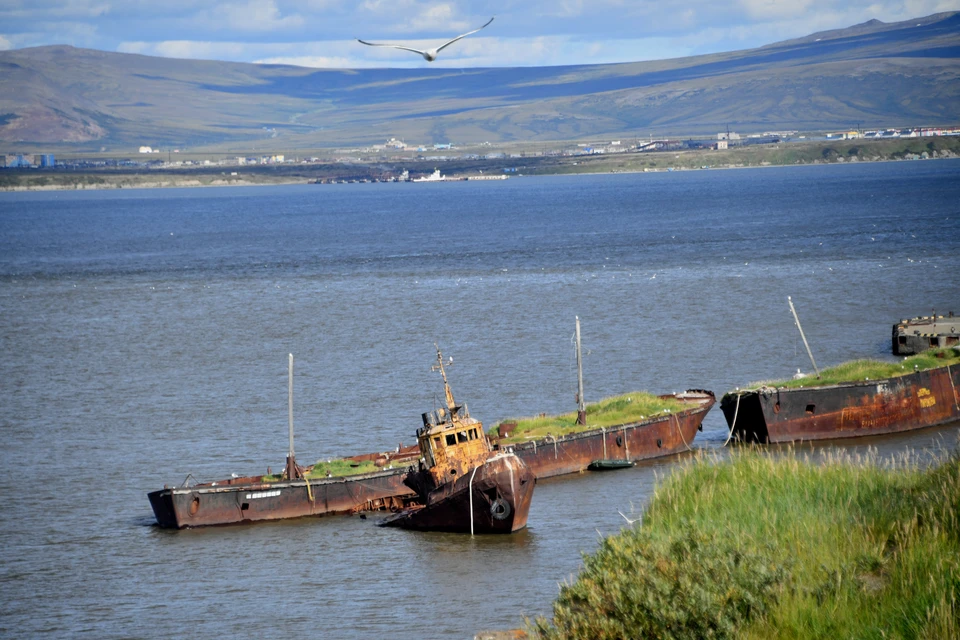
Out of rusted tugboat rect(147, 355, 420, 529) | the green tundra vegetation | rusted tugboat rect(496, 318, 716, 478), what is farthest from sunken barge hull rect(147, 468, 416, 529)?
the green tundra vegetation

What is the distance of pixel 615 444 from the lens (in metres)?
42.8

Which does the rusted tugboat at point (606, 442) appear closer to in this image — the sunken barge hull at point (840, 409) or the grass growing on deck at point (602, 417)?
the grass growing on deck at point (602, 417)

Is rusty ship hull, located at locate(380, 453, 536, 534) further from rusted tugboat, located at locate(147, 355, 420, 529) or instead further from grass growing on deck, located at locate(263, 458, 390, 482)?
grass growing on deck, located at locate(263, 458, 390, 482)

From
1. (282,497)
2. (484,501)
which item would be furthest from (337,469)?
(484,501)

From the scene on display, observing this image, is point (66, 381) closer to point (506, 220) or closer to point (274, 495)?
point (274, 495)

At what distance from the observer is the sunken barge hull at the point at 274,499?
125 ft

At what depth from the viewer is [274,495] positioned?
38.4 m

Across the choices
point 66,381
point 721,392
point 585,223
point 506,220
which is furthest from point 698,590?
point 506,220

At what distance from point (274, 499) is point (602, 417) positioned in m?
12.6

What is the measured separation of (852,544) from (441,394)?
3861 cm

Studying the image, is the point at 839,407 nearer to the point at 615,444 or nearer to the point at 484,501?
the point at 615,444

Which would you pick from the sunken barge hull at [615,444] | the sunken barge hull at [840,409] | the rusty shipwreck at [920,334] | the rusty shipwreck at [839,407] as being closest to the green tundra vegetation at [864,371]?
the rusty shipwreck at [839,407]

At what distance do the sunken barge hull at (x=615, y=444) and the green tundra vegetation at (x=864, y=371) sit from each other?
3333 millimetres

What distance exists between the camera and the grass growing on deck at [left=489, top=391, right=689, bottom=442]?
141 ft
